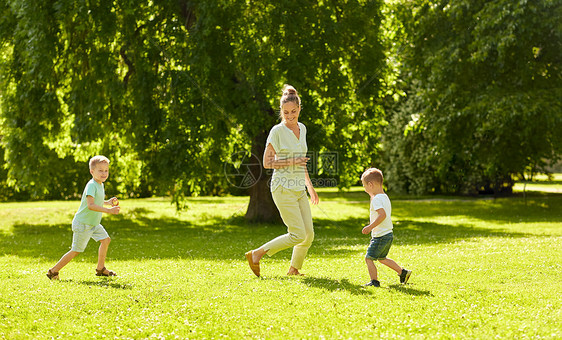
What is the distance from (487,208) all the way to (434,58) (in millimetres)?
7113

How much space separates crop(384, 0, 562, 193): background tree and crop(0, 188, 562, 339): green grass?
6848 mm

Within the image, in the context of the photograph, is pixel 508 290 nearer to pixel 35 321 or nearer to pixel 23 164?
pixel 35 321

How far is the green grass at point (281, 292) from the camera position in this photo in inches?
219

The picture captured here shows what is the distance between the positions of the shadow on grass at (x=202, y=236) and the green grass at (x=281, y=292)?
6cm

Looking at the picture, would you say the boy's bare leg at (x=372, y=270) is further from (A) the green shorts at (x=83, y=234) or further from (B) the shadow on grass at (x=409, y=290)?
(A) the green shorts at (x=83, y=234)

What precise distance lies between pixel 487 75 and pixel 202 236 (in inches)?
519

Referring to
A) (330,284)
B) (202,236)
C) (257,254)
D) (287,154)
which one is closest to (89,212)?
(257,254)

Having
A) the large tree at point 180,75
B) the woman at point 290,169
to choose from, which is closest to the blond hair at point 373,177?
the woman at point 290,169

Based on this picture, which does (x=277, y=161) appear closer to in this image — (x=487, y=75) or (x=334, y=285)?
(x=334, y=285)

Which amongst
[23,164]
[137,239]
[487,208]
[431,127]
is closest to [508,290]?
[137,239]

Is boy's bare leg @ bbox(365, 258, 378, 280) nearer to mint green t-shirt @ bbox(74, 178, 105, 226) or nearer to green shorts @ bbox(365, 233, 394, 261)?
green shorts @ bbox(365, 233, 394, 261)

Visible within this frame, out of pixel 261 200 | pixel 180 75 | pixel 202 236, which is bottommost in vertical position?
pixel 202 236

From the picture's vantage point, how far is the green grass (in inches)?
219

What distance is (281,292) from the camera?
6.89 m
